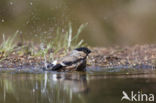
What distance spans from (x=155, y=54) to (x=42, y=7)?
6636 millimetres

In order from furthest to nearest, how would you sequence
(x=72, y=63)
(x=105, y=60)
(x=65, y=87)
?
(x=105, y=60) < (x=72, y=63) < (x=65, y=87)

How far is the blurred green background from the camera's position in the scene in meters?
16.1

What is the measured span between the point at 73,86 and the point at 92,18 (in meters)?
10.5

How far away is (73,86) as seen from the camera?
273 inches

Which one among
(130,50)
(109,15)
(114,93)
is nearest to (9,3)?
(109,15)

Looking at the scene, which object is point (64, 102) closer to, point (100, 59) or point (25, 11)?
point (100, 59)

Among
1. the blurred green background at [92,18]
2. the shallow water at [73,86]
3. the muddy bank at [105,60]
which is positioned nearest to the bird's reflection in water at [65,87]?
the shallow water at [73,86]

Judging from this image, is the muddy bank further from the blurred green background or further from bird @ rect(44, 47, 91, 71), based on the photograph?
the blurred green background

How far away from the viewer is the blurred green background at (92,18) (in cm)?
1612

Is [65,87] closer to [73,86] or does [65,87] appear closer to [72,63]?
[73,86]

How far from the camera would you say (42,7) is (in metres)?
16.7

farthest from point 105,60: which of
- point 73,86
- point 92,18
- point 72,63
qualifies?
point 92,18

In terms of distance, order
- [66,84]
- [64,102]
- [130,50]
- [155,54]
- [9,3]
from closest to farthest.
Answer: [64,102]
[66,84]
[155,54]
[130,50]
[9,3]

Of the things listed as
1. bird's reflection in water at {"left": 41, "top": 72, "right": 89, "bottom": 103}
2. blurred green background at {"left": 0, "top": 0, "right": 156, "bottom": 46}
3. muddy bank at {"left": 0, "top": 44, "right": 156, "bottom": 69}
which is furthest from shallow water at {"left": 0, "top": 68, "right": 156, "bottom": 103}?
blurred green background at {"left": 0, "top": 0, "right": 156, "bottom": 46}
